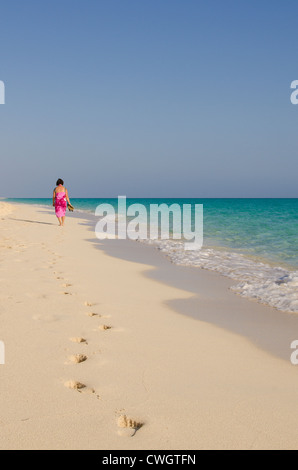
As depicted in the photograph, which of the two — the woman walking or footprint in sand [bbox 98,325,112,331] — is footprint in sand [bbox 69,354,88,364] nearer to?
footprint in sand [bbox 98,325,112,331]

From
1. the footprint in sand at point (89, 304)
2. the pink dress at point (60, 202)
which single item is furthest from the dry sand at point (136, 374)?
the pink dress at point (60, 202)

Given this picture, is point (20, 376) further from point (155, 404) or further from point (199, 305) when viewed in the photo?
point (199, 305)

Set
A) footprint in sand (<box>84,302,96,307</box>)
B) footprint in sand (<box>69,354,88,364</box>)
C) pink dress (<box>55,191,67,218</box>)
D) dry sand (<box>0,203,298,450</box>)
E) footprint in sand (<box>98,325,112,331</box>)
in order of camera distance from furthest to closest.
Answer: pink dress (<box>55,191,67,218</box>) < footprint in sand (<box>84,302,96,307</box>) < footprint in sand (<box>98,325,112,331</box>) < footprint in sand (<box>69,354,88,364</box>) < dry sand (<box>0,203,298,450</box>)

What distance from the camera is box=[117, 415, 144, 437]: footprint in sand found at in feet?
6.75

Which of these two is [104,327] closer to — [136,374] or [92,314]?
[92,314]

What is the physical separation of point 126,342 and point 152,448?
59.7 inches

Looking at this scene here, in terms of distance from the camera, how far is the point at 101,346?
330 cm

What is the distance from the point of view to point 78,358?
3016 mm

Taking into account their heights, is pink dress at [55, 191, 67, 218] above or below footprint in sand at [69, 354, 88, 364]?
above

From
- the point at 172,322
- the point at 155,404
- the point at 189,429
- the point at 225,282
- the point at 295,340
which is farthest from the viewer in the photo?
the point at 225,282

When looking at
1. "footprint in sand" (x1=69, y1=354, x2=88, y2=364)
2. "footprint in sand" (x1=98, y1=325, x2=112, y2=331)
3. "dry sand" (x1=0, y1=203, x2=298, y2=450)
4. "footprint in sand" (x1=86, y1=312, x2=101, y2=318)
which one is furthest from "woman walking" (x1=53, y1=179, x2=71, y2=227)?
"footprint in sand" (x1=69, y1=354, x2=88, y2=364)

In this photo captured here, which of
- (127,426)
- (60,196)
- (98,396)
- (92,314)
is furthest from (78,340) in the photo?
(60,196)

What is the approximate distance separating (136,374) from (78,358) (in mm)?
550
